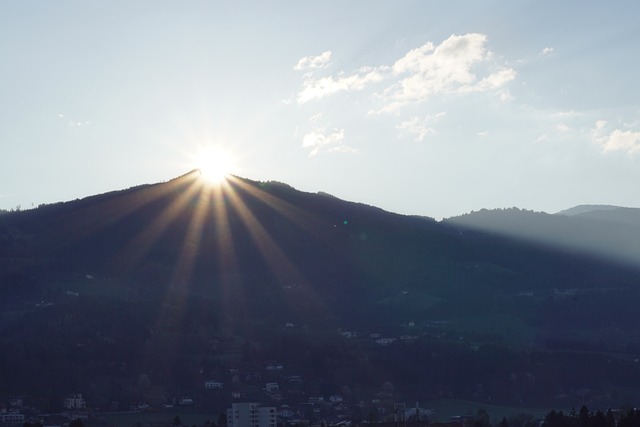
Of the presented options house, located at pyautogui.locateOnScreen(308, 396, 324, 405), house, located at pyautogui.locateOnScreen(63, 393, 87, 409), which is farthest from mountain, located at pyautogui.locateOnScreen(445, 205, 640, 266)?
house, located at pyautogui.locateOnScreen(63, 393, 87, 409)

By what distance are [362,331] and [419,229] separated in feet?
104

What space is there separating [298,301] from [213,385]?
30.7m

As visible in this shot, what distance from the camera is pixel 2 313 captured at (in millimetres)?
96688

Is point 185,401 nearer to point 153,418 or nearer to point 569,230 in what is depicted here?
point 153,418

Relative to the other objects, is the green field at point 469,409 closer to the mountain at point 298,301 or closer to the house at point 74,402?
the mountain at point 298,301

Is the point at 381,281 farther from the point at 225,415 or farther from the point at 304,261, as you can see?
the point at 225,415

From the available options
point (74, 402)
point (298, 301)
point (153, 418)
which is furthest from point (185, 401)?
point (298, 301)

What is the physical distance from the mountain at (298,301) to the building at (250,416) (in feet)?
39.0

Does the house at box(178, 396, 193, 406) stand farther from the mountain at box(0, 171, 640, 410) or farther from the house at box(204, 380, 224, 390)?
the house at box(204, 380, 224, 390)

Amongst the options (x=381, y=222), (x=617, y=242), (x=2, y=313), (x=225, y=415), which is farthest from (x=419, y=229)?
(x=225, y=415)

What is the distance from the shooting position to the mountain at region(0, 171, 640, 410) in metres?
80.8

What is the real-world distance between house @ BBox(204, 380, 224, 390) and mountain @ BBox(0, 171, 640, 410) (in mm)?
677

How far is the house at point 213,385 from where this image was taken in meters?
76.3

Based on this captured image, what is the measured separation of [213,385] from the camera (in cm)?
7694
